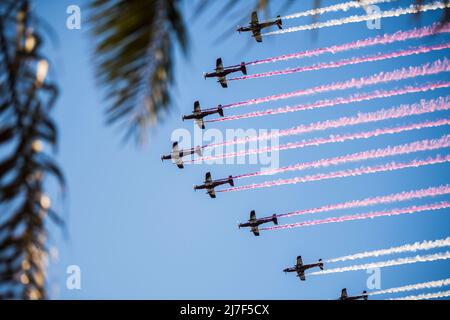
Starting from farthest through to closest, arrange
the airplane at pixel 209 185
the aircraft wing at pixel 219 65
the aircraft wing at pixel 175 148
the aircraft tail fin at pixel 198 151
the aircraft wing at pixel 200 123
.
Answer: the aircraft wing at pixel 175 148 < the airplane at pixel 209 185 < the aircraft wing at pixel 200 123 < the aircraft wing at pixel 219 65 < the aircraft tail fin at pixel 198 151

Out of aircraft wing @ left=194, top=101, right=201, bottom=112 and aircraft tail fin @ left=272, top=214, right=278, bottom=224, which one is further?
aircraft tail fin @ left=272, top=214, right=278, bottom=224

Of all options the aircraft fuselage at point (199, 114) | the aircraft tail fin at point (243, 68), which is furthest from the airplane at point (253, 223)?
the aircraft tail fin at point (243, 68)

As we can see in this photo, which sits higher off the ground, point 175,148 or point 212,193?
point 175,148

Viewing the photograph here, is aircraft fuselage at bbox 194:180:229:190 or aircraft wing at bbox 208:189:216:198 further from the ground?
aircraft fuselage at bbox 194:180:229:190

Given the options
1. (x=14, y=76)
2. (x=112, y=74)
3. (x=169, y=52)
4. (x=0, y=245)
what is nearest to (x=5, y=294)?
(x=0, y=245)

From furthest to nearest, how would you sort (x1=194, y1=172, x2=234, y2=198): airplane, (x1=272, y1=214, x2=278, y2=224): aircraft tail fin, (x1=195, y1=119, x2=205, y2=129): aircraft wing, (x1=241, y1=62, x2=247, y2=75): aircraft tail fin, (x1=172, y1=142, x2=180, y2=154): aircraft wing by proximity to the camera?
(x1=172, y1=142, x2=180, y2=154): aircraft wing, (x1=194, y1=172, x2=234, y2=198): airplane, (x1=195, y1=119, x2=205, y2=129): aircraft wing, (x1=272, y1=214, x2=278, y2=224): aircraft tail fin, (x1=241, y1=62, x2=247, y2=75): aircraft tail fin

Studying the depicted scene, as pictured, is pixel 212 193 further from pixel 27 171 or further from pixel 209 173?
pixel 27 171

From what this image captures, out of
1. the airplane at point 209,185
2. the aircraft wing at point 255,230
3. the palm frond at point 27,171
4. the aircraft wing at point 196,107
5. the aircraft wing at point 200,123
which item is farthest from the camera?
the aircraft wing at point 255,230

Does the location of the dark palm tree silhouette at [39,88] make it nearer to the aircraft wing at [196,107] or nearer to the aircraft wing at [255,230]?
the aircraft wing at [196,107]

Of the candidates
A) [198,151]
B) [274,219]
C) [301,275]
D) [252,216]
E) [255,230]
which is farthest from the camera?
[255,230]

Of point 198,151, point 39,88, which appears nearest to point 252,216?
point 198,151

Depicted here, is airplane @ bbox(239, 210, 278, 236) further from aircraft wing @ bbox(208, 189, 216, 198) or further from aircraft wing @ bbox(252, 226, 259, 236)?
aircraft wing @ bbox(208, 189, 216, 198)

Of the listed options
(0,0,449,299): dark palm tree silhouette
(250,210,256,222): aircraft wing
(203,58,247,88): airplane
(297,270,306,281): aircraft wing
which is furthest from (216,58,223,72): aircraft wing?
(0,0,449,299): dark palm tree silhouette

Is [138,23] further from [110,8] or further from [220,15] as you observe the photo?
[220,15]
